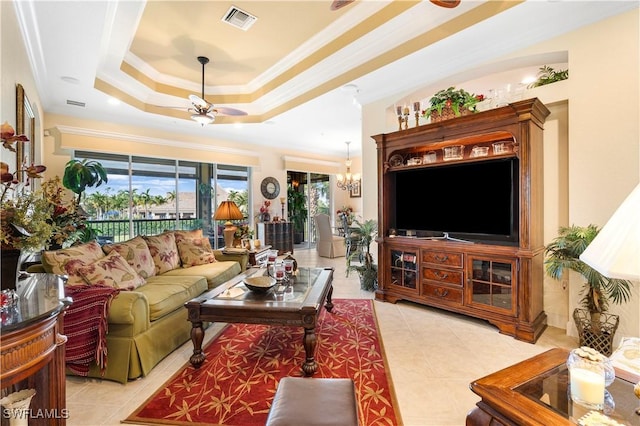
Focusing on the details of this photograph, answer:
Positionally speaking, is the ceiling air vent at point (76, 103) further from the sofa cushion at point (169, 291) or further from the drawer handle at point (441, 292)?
the drawer handle at point (441, 292)

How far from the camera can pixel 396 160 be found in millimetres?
4109

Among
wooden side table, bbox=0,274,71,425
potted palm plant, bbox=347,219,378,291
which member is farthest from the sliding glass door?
wooden side table, bbox=0,274,71,425

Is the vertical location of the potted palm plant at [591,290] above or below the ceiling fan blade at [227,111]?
below

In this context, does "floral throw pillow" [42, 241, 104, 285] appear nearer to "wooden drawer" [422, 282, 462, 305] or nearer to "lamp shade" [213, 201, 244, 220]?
"lamp shade" [213, 201, 244, 220]

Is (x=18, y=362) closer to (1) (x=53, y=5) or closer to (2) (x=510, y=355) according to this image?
(1) (x=53, y=5)

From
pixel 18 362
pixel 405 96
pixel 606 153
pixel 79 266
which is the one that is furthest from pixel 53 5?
pixel 606 153

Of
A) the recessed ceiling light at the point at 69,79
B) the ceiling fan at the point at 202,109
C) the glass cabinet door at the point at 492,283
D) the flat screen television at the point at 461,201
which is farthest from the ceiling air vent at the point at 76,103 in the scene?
the glass cabinet door at the point at 492,283

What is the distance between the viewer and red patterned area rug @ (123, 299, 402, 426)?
184 cm

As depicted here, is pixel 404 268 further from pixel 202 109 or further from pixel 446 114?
pixel 202 109

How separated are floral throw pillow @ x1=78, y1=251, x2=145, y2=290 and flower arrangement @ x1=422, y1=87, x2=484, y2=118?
3.64m

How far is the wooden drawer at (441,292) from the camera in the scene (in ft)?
11.1

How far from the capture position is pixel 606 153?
267cm

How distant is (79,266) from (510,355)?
3.68 metres

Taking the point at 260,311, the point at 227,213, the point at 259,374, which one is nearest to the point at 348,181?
the point at 227,213
